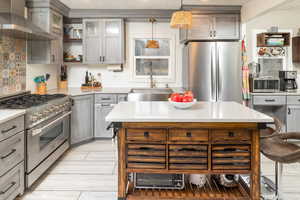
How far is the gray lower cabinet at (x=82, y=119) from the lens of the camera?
4691 millimetres

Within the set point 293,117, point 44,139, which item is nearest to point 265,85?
point 293,117

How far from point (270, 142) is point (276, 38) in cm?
337

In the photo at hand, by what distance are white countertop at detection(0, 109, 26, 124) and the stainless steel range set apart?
0.48 ft

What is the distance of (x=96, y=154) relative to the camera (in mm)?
4316

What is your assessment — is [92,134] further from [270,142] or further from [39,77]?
[270,142]

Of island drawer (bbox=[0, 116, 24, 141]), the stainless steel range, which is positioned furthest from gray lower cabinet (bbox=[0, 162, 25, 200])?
island drawer (bbox=[0, 116, 24, 141])

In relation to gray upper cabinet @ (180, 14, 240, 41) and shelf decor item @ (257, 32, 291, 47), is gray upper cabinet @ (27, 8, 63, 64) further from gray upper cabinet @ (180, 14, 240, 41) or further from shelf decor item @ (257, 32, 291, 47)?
shelf decor item @ (257, 32, 291, 47)

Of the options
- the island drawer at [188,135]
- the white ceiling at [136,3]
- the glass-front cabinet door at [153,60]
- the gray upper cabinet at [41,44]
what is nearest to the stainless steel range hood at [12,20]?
the gray upper cabinet at [41,44]

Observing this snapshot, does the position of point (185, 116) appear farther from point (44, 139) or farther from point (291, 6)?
point (291, 6)

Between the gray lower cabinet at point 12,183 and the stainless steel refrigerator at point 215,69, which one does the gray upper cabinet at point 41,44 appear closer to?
the gray lower cabinet at point 12,183

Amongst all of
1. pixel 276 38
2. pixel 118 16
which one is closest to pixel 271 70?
pixel 276 38

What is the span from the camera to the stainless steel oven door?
300cm

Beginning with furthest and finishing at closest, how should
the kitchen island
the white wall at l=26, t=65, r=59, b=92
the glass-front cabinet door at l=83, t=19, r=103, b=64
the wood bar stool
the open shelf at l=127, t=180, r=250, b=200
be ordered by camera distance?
the glass-front cabinet door at l=83, t=19, r=103, b=64 < the white wall at l=26, t=65, r=59, b=92 < the open shelf at l=127, t=180, r=250, b=200 < the kitchen island < the wood bar stool

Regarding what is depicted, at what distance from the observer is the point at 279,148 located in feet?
8.56
